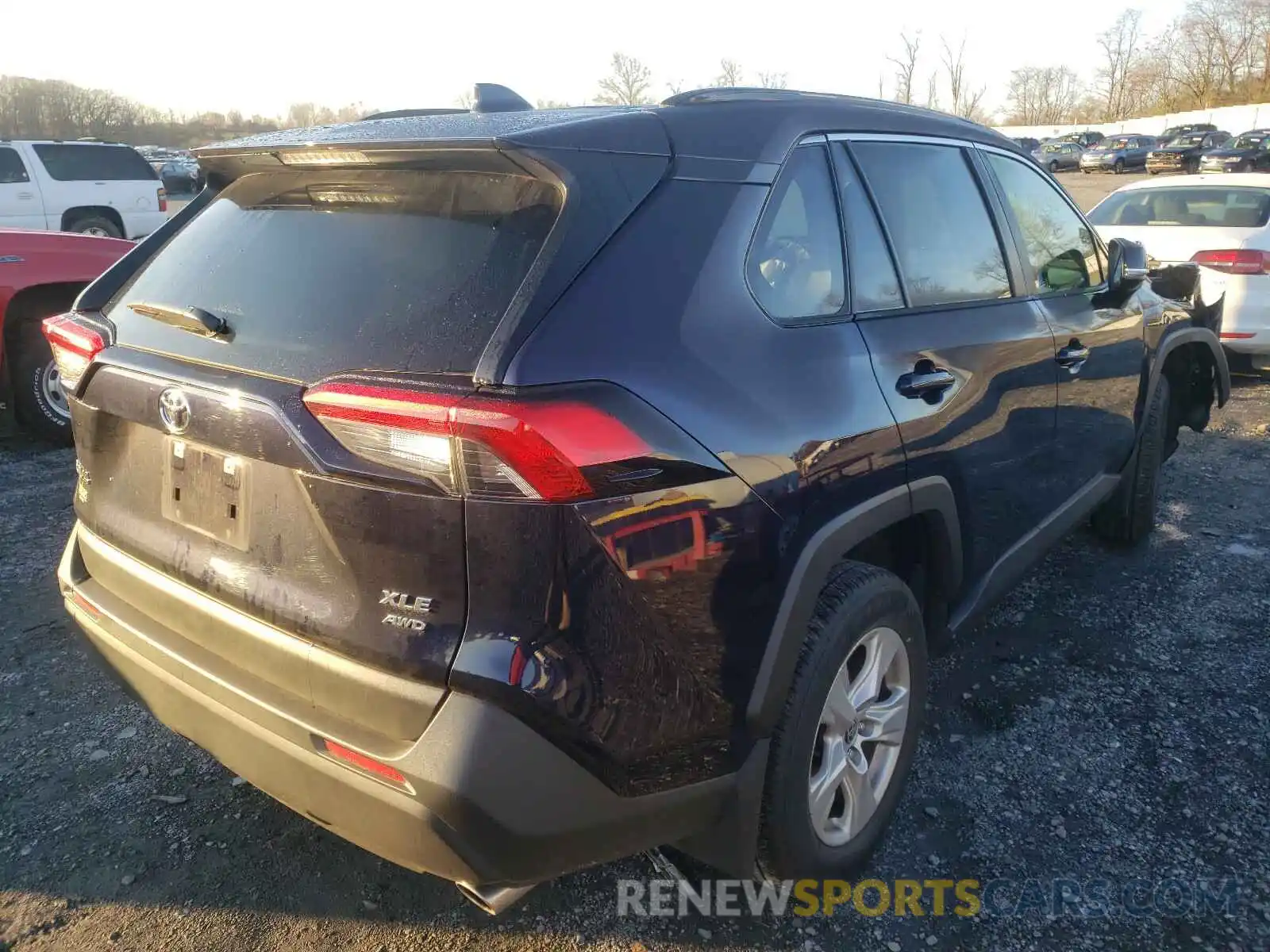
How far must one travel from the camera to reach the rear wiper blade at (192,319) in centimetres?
204

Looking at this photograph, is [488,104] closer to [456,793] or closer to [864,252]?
[864,252]

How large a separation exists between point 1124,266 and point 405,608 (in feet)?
10.6

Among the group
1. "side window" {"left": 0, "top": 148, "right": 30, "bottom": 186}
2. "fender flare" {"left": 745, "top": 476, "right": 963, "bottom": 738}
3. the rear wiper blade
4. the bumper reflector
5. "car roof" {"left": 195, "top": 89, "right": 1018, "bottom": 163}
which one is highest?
"side window" {"left": 0, "top": 148, "right": 30, "bottom": 186}

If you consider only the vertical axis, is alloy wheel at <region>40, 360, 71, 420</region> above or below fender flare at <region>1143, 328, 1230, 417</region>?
below

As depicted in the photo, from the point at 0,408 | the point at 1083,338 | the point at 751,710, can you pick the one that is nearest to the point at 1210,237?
the point at 1083,338

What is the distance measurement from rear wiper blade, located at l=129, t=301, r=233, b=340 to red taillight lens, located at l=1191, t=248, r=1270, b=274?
7851 mm

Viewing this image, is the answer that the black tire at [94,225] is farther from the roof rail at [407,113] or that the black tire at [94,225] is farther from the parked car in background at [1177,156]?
the parked car in background at [1177,156]

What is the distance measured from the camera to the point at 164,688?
2.12 m

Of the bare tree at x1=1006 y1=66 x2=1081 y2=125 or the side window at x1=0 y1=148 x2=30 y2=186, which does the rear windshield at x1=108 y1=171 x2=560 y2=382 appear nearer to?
the side window at x1=0 y1=148 x2=30 y2=186

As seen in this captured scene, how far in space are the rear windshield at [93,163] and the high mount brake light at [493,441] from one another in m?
16.7

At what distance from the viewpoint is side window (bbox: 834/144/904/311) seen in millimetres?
2441

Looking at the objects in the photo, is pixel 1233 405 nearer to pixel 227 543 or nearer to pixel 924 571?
pixel 924 571

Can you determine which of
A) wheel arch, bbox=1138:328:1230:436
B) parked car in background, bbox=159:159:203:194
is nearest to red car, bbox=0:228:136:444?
wheel arch, bbox=1138:328:1230:436

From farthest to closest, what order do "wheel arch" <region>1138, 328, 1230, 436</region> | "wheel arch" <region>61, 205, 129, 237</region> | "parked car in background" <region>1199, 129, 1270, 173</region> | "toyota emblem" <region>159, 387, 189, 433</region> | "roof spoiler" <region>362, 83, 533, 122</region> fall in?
"parked car in background" <region>1199, 129, 1270, 173</region>, "wheel arch" <region>61, 205, 129, 237</region>, "wheel arch" <region>1138, 328, 1230, 436</region>, "roof spoiler" <region>362, 83, 533, 122</region>, "toyota emblem" <region>159, 387, 189, 433</region>
